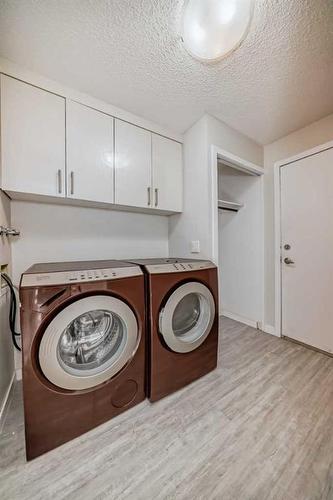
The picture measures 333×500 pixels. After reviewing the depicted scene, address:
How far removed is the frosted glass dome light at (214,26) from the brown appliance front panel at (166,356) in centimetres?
135

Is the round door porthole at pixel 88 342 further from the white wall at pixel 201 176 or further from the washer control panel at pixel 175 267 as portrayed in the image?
the white wall at pixel 201 176

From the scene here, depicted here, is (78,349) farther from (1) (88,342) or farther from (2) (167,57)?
(2) (167,57)

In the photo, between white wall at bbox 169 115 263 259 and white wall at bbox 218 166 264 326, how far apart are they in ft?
1.45

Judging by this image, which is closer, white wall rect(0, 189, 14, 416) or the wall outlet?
white wall rect(0, 189, 14, 416)

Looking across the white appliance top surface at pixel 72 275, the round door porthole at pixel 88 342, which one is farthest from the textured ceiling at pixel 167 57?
the round door porthole at pixel 88 342

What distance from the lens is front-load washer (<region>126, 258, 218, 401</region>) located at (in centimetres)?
126

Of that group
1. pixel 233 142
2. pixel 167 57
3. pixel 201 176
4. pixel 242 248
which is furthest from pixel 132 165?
pixel 242 248

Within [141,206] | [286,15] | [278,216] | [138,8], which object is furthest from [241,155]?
[138,8]

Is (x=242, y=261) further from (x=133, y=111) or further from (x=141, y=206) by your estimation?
(x=133, y=111)

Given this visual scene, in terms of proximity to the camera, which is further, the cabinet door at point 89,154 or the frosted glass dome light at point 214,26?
the cabinet door at point 89,154

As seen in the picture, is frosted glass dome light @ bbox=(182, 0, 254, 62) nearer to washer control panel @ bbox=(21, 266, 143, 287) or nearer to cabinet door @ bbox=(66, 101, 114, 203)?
cabinet door @ bbox=(66, 101, 114, 203)

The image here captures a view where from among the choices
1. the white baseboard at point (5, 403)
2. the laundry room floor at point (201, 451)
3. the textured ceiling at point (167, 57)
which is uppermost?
the textured ceiling at point (167, 57)

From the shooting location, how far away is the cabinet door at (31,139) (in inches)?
48.1

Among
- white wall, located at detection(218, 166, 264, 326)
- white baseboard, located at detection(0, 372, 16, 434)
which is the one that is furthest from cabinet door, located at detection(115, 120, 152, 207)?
white baseboard, located at detection(0, 372, 16, 434)
